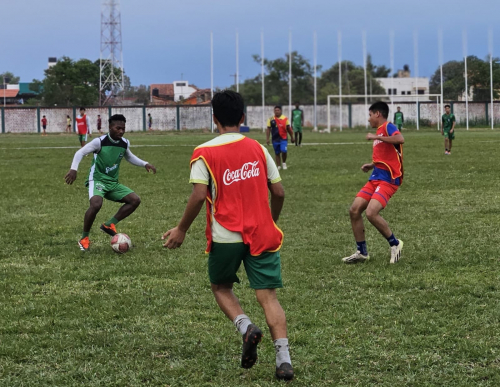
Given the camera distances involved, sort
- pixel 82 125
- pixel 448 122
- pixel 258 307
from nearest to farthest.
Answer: pixel 258 307 → pixel 448 122 → pixel 82 125

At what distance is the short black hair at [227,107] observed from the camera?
460cm

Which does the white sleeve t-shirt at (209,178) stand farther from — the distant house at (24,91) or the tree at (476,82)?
the distant house at (24,91)

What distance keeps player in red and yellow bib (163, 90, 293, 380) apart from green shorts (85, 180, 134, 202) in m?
4.93

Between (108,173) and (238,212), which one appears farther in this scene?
(108,173)

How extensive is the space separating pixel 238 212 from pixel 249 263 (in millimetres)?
366

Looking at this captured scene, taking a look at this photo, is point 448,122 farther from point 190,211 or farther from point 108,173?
point 190,211

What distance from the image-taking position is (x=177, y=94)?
370ft

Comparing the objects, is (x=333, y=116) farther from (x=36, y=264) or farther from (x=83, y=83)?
(x=36, y=264)

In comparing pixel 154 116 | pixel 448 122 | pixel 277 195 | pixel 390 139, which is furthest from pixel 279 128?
pixel 154 116

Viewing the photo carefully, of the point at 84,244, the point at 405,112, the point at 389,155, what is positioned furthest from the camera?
the point at 405,112

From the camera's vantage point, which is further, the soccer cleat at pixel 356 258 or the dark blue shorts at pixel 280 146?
the dark blue shorts at pixel 280 146

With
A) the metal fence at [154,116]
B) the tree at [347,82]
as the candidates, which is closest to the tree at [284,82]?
the tree at [347,82]

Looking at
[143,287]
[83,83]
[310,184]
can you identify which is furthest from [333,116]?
[143,287]

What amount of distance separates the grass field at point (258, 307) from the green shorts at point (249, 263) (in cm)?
64
